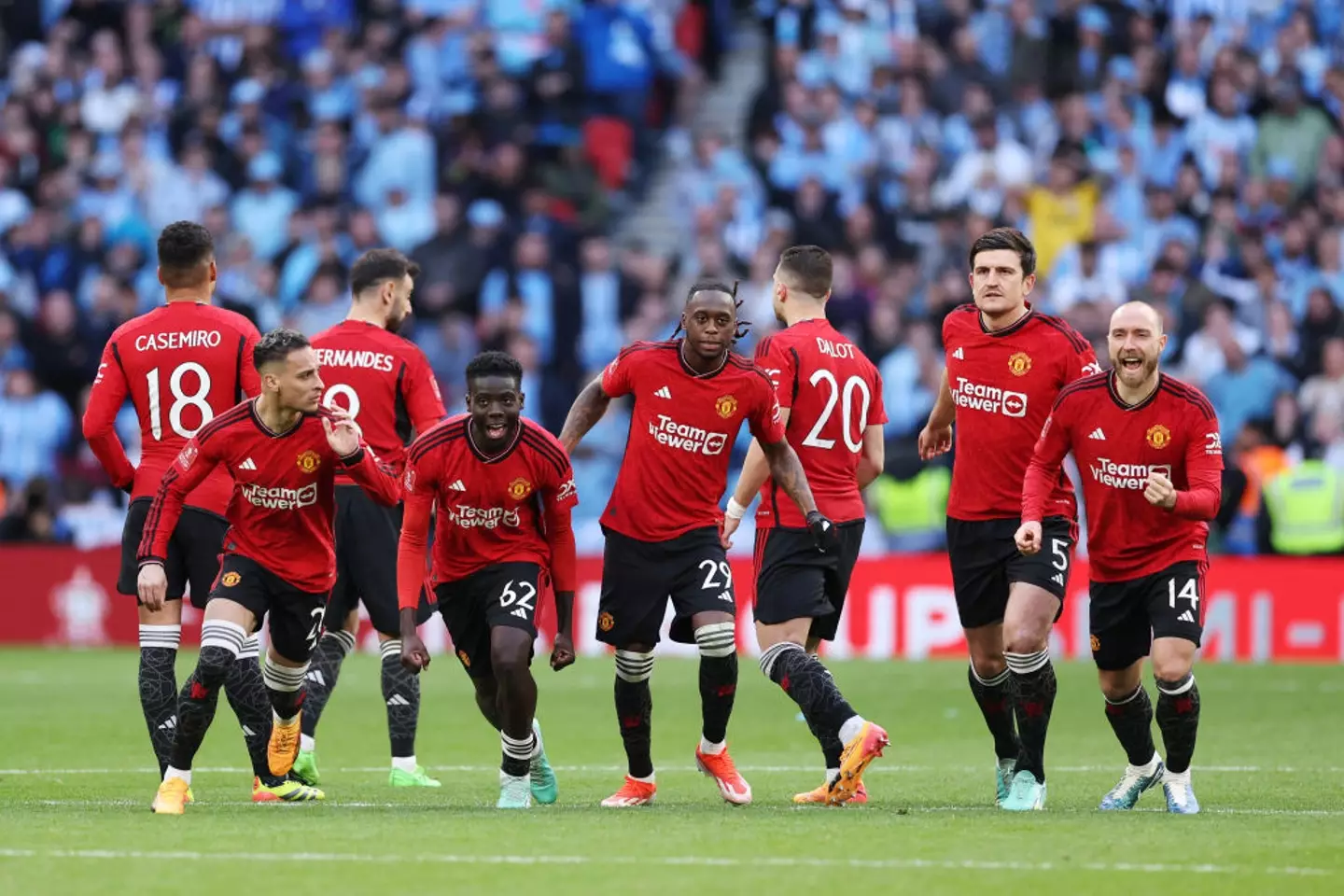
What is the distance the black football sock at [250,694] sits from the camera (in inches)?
418

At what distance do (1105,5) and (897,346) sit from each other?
5557mm

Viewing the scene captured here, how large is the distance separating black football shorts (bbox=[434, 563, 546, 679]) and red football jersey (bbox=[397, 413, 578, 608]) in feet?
0.15

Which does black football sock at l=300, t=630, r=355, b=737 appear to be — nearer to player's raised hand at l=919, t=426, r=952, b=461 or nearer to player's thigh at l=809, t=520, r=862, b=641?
player's thigh at l=809, t=520, r=862, b=641

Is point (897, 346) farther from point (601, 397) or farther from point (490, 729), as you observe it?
point (601, 397)

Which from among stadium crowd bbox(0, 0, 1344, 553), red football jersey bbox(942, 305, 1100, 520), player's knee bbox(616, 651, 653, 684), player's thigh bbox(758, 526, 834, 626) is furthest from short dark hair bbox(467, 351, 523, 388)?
stadium crowd bbox(0, 0, 1344, 553)

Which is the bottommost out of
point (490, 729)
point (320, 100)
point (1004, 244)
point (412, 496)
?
point (490, 729)

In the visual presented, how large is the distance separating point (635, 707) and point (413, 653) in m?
1.25

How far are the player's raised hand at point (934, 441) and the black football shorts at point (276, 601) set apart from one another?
10.5 ft

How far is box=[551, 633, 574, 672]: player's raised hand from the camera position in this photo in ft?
33.1

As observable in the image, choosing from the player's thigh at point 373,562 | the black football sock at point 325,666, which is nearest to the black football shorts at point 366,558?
the player's thigh at point 373,562

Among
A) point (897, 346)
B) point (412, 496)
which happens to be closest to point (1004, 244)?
point (412, 496)

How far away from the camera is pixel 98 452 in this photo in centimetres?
1094

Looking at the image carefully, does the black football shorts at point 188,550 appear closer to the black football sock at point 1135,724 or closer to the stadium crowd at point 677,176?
the black football sock at point 1135,724

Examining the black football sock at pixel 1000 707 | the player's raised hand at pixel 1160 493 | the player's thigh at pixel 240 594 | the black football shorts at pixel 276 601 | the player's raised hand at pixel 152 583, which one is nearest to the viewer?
the player's raised hand at pixel 1160 493
